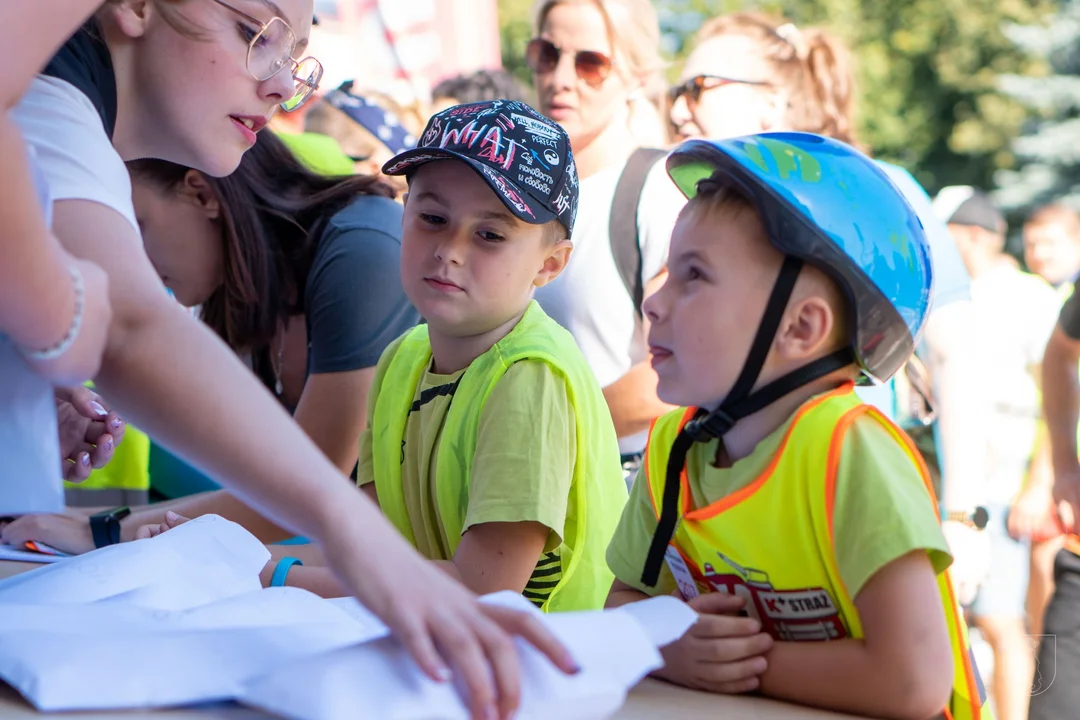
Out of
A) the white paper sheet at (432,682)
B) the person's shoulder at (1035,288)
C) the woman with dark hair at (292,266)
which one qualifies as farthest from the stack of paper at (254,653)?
the person's shoulder at (1035,288)

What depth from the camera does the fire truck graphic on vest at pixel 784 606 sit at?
4.75ft

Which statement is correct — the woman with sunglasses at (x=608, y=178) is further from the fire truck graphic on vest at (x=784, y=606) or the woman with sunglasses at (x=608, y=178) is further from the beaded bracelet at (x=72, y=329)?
the beaded bracelet at (x=72, y=329)

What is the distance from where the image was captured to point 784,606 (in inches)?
58.1

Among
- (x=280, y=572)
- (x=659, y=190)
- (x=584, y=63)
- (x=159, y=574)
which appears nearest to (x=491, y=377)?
(x=280, y=572)

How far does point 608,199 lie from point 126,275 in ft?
7.23

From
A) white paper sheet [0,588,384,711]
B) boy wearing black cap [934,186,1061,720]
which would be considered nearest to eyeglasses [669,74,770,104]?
boy wearing black cap [934,186,1061,720]

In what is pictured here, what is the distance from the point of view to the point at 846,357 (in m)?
1.59

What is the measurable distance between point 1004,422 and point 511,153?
3813mm

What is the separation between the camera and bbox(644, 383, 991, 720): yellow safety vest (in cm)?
142

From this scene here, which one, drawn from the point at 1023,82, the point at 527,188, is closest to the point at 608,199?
the point at 527,188

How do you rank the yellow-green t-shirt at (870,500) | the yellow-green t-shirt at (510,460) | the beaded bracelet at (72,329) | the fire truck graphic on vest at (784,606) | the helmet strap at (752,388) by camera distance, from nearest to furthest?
the beaded bracelet at (72,329) → the yellow-green t-shirt at (870,500) → the fire truck graphic on vest at (784,606) → the helmet strap at (752,388) → the yellow-green t-shirt at (510,460)

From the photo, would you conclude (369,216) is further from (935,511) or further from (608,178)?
(935,511)

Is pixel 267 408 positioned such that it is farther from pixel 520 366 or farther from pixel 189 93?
pixel 520 366

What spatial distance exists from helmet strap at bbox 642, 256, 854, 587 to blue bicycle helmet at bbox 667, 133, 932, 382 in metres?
0.03
